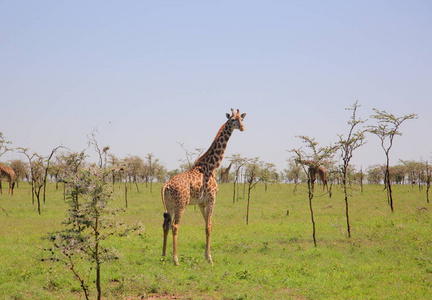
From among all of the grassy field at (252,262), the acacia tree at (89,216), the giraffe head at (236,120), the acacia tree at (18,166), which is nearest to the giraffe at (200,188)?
the giraffe head at (236,120)

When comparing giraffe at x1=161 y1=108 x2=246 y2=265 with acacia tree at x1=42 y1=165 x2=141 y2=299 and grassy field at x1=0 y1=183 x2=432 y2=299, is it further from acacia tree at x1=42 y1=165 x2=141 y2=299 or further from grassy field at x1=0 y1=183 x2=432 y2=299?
acacia tree at x1=42 y1=165 x2=141 y2=299

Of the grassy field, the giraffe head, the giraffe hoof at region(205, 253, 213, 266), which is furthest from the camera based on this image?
the giraffe head

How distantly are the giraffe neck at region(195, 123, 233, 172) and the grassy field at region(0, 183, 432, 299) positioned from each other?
3.76m

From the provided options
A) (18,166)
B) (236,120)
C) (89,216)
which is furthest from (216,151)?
(18,166)

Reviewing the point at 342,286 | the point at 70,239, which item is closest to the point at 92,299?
the point at 70,239

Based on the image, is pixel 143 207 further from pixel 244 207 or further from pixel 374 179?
pixel 374 179

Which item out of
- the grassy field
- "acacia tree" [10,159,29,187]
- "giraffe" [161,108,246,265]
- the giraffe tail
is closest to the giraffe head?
"giraffe" [161,108,246,265]

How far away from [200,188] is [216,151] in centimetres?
182

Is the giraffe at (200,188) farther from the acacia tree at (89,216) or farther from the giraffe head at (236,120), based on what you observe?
the acacia tree at (89,216)

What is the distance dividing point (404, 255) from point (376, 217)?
1061 centimetres

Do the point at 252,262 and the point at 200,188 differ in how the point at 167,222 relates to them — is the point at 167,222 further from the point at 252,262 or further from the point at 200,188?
the point at 252,262

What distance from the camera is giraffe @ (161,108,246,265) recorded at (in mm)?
15539

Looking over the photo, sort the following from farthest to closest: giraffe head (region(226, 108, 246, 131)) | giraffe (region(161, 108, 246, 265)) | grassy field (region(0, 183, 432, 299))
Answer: giraffe head (region(226, 108, 246, 131)) → giraffe (region(161, 108, 246, 265)) → grassy field (region(0, 183, 432, 299))

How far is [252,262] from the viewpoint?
15.6m
